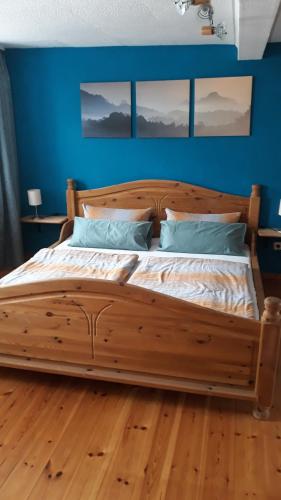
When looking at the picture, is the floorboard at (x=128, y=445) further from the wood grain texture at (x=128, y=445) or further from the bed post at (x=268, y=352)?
the bed post at (x=268, y=352)

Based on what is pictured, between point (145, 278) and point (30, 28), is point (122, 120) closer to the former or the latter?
point (30, 28)

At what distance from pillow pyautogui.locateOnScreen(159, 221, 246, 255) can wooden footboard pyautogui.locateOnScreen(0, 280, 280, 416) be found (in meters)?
1.32

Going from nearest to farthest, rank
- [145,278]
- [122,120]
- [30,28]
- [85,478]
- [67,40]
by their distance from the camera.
A: 1. [85,478]
2. [145,278]
3. [30,28]
4. [67,40]
5. [122,120]

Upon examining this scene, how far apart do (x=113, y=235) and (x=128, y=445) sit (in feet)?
6.17

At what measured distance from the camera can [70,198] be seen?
151 inches

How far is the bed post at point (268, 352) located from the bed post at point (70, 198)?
8.24 ft

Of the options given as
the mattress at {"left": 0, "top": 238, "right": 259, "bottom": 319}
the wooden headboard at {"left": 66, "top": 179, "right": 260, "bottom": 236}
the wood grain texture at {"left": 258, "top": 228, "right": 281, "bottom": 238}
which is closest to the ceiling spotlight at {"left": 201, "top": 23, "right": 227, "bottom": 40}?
the wooden headboard at {"left": 66, "top": 179, "right": 260, "bottom": 236}

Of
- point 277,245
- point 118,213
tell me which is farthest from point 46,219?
point 277,245

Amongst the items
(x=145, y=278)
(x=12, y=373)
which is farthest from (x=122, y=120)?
(x=12, y=373)

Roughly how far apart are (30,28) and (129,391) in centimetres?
276

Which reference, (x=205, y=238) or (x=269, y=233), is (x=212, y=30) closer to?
(x=205, y=238)

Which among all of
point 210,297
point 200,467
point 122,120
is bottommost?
point 200,467

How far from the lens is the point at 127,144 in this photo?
367cm

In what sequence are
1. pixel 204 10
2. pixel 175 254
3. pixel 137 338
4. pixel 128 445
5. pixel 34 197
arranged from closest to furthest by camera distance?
pixel 128 445 < pixel 137 338 < pixel 204 10 < pixel 175 254 < pixel 34 197
